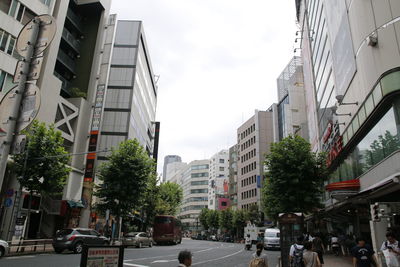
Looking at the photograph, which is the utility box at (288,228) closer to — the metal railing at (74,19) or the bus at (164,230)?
the bus at (164,230)

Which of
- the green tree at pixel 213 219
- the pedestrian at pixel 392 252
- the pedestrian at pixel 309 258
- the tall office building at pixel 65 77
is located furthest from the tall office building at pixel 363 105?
the green tree at pixel 213 219

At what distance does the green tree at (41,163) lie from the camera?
21.3m

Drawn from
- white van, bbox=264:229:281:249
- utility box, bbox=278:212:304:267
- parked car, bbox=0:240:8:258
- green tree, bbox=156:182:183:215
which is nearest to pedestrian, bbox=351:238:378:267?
utility box, bbox=278:212:304:267

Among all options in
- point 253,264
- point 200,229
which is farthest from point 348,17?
point 200,229

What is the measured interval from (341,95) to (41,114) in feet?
80.4

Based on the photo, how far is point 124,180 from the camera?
29.0 m

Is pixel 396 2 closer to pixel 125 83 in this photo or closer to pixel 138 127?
pixel 125 83

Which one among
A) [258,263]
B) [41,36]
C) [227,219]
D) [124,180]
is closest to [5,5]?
[124,180]

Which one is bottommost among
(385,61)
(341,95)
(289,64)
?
(385,61)

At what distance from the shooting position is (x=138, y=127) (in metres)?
52.7

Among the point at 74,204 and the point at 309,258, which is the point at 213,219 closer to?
the point at 74,204

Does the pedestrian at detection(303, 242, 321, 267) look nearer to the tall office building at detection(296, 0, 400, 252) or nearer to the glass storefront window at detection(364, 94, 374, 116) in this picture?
the tall office building at detection(296, 0, 400, 252)

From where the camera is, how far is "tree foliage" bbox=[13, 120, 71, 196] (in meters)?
21.3

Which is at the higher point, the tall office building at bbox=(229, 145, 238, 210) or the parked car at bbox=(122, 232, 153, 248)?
the tall office building at bbox=(229, 145, 238, 210)
